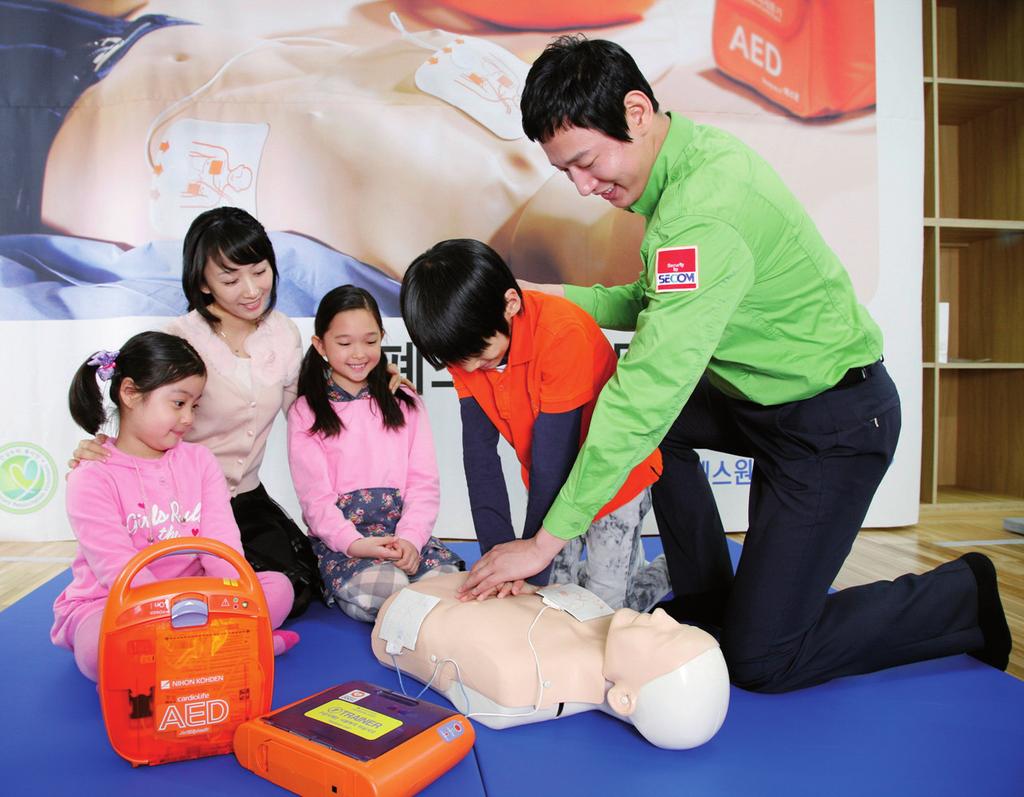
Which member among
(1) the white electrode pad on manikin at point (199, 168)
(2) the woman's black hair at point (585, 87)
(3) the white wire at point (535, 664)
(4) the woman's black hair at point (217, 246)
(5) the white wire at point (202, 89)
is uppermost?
(5) the white wire at point (202, 89)

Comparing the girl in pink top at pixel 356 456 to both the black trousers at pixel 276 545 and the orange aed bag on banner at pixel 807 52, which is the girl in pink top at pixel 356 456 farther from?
the orange aed bag on banner at pixel 807 52

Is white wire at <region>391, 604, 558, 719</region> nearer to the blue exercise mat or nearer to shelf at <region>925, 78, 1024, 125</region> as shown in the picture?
the blue exercise mat

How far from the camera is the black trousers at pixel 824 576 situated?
1381 millimetres

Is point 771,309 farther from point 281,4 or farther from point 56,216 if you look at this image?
point 56,216

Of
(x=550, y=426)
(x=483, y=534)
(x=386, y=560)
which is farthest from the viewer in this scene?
(x=386, y=560)

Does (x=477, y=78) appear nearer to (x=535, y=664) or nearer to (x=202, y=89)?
(x=202, y=89)

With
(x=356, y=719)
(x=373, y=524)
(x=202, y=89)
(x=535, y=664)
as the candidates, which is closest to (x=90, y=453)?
(x=373, y=524)

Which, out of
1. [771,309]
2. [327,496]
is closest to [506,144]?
[327,496]

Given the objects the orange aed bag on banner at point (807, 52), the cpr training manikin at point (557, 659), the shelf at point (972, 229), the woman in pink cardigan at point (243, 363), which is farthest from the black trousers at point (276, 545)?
the shelf at point (972, 229)

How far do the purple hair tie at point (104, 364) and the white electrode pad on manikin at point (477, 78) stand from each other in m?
1.64

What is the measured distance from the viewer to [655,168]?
4.28 ft

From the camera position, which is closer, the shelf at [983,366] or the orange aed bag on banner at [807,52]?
the orange aed bag on banner at [807,52]

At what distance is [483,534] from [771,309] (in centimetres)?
75

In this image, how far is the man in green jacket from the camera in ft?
3.91
